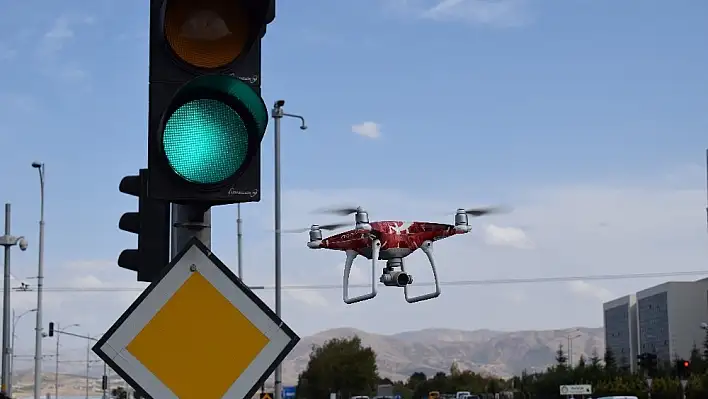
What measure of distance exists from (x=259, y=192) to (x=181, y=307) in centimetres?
58

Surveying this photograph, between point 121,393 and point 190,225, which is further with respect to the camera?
point 121,393

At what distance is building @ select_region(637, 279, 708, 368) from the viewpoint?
16575cm

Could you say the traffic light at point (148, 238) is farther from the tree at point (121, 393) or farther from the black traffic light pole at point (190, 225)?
the tree at point (121, 393)

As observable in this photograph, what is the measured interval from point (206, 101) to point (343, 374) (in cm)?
12026

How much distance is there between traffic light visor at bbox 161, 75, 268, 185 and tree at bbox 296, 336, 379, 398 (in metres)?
118

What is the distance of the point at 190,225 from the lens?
4.81 meters

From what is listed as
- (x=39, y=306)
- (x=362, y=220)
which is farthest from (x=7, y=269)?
(x=362, y=220)

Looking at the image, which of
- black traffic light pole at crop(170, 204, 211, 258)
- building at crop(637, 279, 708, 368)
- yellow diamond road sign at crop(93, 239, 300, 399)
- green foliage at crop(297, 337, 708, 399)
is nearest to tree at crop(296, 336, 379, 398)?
green foliage at crop(297, 337, 708, 399)

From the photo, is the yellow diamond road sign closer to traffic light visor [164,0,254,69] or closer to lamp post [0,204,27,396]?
traffic light visor [164,0,254,69]

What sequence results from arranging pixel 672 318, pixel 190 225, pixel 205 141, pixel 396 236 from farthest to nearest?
pixel 672 318
pixel 396 236
pixel 190 225
pixel 205 141

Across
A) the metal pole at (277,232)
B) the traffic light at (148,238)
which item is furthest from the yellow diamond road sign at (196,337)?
Answer: the metal pole at (277,232)

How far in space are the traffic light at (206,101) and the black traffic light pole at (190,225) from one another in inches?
9.6

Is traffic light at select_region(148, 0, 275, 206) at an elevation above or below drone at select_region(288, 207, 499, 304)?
below

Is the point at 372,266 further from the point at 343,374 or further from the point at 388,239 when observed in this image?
the point at 343,374
